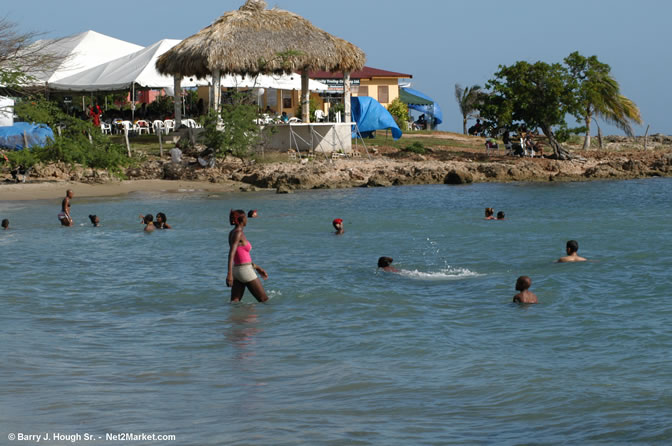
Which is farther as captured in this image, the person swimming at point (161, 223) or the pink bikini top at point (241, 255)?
the person swimming at point (161, 223)

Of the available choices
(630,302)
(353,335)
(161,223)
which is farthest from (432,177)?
(353,335)

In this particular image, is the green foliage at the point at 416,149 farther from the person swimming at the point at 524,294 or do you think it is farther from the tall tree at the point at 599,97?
the person swimming at the point at 524,294

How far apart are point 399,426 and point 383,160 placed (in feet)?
97.1

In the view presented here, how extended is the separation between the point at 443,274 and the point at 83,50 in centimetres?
3099

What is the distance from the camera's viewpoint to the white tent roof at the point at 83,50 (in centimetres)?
3912

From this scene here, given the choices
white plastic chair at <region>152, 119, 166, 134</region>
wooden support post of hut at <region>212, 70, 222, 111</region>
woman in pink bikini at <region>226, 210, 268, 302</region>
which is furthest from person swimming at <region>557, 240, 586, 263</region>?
white plastic chair at <region>152, 119, 166, 134</region>

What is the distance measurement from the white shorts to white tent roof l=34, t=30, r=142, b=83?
95.7ft

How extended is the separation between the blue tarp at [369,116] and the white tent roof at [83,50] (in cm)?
1222

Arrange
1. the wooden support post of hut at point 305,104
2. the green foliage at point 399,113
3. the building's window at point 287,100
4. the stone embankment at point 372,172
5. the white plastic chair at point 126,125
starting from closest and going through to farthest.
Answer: the stone embankment at point 372,172, the white plastic chair at point 126,125, the wooden support post of hut at point 305,104, the building's window at point 287,100, the green foliage at point 399,113

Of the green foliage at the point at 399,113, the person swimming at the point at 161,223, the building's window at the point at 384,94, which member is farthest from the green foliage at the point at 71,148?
the building's window at the point at 384,94

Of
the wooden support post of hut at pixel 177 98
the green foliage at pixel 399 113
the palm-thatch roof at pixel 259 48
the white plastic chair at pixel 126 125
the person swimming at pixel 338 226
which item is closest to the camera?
the person swimming at pixel 338 226

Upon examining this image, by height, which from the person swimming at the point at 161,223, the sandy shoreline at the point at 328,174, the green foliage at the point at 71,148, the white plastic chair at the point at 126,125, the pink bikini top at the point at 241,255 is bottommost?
the person swimming at the point at 161,223

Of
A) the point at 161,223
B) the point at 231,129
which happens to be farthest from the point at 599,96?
the point at 161,223

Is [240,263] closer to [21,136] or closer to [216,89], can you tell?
[21,136]
